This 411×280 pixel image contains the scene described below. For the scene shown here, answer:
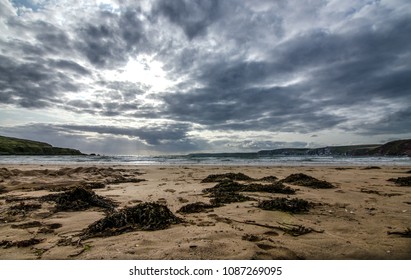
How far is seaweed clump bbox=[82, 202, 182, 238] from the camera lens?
4.91 metres

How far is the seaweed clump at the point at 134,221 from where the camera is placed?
4.91m

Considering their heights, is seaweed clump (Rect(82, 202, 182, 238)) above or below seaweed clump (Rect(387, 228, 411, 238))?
above

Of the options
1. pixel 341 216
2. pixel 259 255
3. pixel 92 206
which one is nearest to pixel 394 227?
pixel 341 216

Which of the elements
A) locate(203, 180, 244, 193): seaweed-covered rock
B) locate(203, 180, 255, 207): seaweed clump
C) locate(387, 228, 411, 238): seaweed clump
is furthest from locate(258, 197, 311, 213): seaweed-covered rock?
locate(203, 180, 244, 193): seaweed-covered rock

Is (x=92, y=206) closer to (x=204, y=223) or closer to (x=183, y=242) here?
(x=204, y=223)

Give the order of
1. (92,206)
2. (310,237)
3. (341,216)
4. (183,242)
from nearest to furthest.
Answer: (183,242) < (310,237) < (341,216) < (92,206)

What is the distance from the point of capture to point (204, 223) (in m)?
5.49

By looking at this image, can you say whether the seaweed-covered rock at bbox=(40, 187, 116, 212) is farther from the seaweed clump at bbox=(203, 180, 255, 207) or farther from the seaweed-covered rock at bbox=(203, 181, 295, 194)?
the seaweed-covered rock at bbox=(203, 181, 295, 194)

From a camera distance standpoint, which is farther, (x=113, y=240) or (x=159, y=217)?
(x=159, y=217)

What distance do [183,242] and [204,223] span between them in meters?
1.24

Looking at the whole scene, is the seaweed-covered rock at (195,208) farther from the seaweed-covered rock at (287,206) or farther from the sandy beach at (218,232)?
the seaweed-covered rock at (287,206)

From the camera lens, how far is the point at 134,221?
5.41 m
